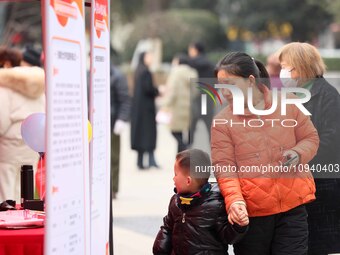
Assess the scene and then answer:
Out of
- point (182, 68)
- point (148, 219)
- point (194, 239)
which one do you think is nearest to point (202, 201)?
point (194, 239)

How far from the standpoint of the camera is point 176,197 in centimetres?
608

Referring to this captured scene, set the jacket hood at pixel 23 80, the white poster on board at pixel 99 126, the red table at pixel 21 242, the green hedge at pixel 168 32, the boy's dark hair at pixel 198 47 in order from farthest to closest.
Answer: the green hedge at pixel 168 32 → the boy's dark hair at pixel 198 47 → the jacket hood at pixel 23 80 → the white poster on board at pixel 99 126 → the red table at pixel 21 242

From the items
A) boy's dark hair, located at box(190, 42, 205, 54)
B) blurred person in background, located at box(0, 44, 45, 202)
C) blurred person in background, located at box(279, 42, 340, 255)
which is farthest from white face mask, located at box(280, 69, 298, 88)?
boy's dark hair, located at box(190, 42, 205, 54)

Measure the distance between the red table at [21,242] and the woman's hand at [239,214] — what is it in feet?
3.50

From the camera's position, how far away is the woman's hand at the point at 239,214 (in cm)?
565

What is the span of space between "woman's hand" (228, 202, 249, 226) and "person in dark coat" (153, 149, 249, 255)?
29mm

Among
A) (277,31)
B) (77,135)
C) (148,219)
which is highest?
(277,31)

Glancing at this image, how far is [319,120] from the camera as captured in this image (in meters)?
6.61

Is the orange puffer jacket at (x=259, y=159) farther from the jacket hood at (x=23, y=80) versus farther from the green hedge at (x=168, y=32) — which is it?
the green hedge at (x=168, y=32)

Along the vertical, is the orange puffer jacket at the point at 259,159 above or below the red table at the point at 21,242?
above

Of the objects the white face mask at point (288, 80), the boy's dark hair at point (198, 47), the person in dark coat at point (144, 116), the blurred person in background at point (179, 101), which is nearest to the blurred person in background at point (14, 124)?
the white face mask at point (288, 80)

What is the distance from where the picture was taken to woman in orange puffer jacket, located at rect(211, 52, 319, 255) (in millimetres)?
5867

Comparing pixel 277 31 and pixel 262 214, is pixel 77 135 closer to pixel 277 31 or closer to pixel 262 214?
pixel 262 214

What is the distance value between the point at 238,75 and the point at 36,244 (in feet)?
4.95
